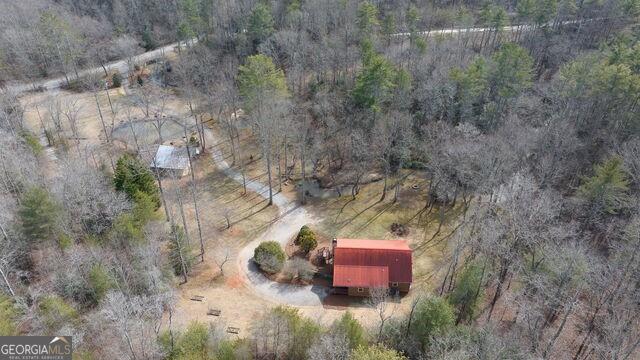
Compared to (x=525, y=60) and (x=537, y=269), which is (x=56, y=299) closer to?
(x=537, y=269)

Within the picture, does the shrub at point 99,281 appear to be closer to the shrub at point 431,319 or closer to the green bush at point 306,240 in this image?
the green bush at point 306,240

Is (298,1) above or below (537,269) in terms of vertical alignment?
above

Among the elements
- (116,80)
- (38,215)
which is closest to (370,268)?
(38,215)

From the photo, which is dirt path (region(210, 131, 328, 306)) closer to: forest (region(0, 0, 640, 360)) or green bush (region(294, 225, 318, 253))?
forest (region(0, 0, 640, 360))

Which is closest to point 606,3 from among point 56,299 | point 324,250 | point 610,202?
point 610,202

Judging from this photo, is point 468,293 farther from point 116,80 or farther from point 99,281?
point 116,80

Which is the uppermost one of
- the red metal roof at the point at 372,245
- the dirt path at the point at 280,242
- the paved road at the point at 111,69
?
the paved road at the point at 111,69

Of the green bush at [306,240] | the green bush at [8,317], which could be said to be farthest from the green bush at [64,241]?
the green bush at [306,240]
